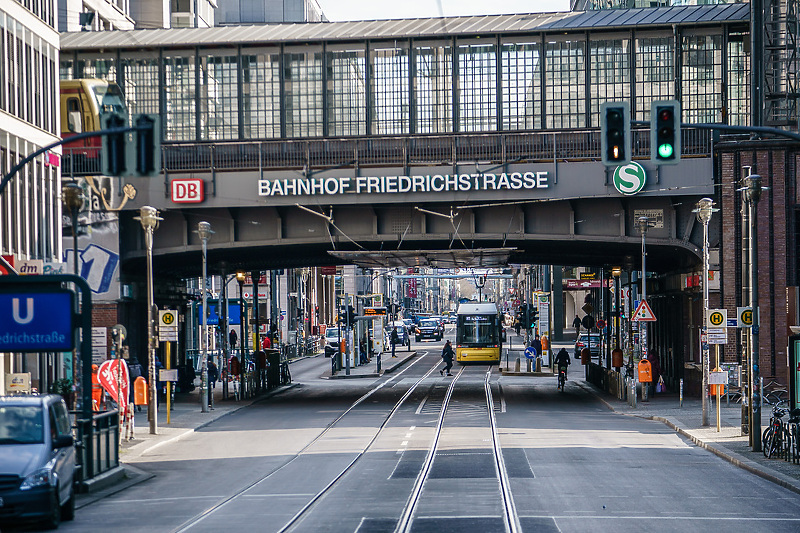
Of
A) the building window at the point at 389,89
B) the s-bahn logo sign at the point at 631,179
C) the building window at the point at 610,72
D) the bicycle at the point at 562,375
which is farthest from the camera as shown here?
the bicycle at the point at 562,375

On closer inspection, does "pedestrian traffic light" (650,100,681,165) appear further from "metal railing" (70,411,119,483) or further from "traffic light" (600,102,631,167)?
"metal railing" (70,411,119,483)

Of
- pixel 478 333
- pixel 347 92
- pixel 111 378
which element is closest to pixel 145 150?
pixel 111 378

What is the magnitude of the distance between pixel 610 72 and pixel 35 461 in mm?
28140

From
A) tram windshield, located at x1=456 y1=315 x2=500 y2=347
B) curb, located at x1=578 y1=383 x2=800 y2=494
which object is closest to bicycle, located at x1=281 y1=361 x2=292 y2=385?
tram windshield, located at x1=456 y1=315 x2=500 y2=347

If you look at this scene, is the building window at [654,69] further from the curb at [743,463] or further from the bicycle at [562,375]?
the bicycle at [562,375]

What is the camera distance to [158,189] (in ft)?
129

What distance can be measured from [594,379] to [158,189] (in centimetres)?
2304

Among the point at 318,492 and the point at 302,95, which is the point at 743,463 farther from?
the point at 302,95

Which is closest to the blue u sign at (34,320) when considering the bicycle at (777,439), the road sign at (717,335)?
the bicycle at (777,439)

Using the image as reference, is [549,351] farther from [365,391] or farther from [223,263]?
[223,263]

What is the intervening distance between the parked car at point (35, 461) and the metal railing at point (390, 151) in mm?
22499

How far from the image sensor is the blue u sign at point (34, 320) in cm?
1939

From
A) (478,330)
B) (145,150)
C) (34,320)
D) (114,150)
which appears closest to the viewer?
(114,150)

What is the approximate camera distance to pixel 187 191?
38844 mm
